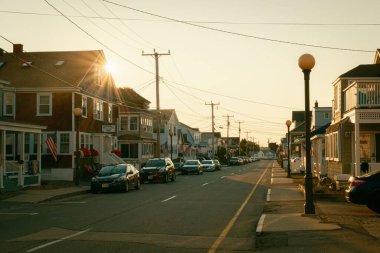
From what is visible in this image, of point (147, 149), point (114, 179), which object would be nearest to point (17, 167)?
point (114, 179)

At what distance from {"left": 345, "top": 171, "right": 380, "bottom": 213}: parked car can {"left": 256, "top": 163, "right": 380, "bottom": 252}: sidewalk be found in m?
0.33

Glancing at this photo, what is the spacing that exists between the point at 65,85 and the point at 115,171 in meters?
13.5

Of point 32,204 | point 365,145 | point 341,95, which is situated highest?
point 341,95

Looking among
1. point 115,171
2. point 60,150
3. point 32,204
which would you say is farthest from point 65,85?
point 32,204

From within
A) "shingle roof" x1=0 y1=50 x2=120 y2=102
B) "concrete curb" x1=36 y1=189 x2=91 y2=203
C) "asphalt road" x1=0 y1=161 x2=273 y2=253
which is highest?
"shingle roof" x1=0 y1=50 x2=120 y2=102

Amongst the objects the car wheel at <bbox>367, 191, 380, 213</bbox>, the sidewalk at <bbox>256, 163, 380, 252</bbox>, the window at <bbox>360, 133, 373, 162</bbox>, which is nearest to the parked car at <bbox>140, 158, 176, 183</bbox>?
the window at <bbox>360, 133, 373, 162</bbox>

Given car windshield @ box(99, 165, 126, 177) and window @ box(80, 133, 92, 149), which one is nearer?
car windshield @ box(99, 165, 126, 177)

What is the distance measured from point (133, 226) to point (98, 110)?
3311cm

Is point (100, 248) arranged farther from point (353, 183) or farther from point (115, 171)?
point (115, 171)

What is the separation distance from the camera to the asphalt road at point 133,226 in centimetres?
1069

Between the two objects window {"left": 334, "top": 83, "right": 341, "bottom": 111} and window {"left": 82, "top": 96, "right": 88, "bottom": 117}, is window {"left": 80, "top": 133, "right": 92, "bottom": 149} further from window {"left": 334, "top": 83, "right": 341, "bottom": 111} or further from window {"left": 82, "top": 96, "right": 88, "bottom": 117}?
window {"left": 334, "top": 83, "right": 341, "bottom": 111}

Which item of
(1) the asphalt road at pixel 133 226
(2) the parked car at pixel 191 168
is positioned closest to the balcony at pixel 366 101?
(1) the asphalt road at pixel 133 226

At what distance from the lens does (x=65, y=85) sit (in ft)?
130

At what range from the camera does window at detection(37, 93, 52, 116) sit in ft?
132
